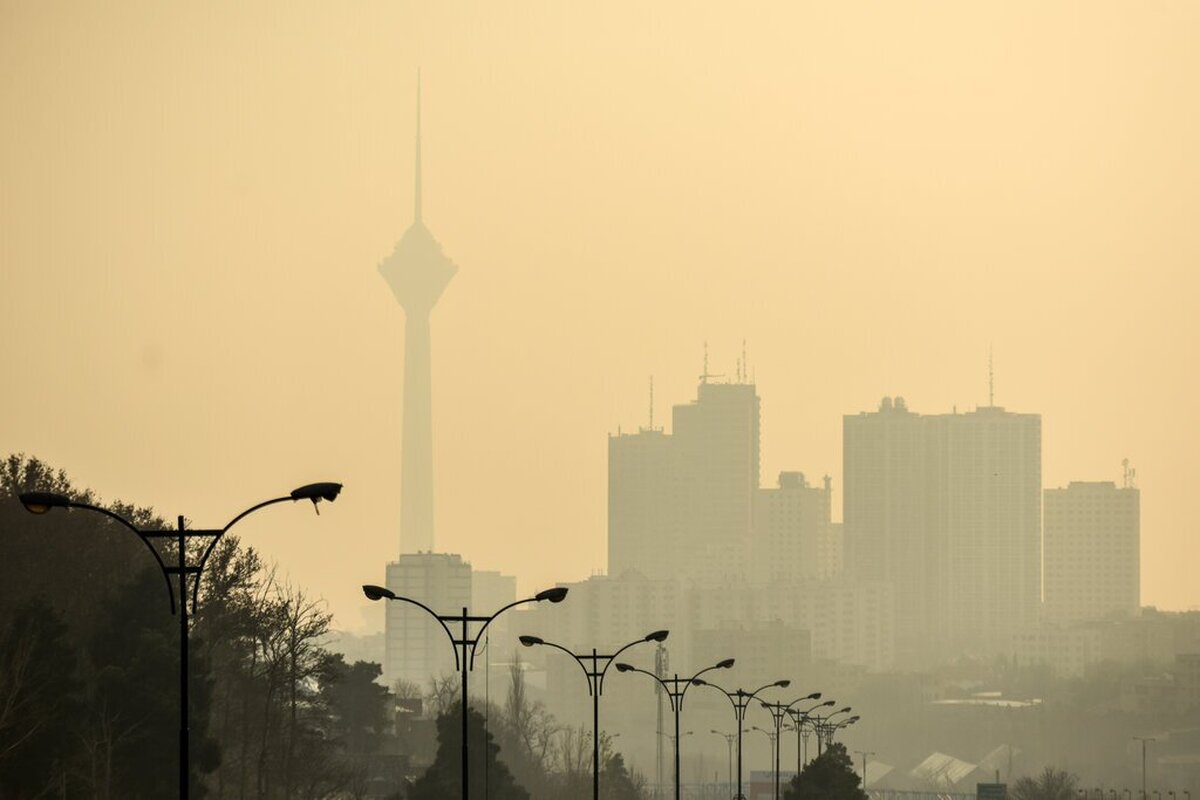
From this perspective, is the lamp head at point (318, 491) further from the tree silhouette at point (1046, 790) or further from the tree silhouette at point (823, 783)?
the tree silhouette at point (1046, 790)

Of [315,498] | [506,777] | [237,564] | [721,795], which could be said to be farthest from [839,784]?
[721,795]

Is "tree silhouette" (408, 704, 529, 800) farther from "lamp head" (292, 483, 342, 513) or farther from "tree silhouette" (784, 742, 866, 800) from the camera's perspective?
"lamp head" (292, 483, 342, 513)

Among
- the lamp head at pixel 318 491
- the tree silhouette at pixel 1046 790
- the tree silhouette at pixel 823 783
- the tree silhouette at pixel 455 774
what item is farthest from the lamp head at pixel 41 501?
the tree silhouette at pixel 1046 790

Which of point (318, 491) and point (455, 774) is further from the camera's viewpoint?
point (455, 774)

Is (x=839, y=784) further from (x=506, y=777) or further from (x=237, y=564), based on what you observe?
(x=237, y=564)

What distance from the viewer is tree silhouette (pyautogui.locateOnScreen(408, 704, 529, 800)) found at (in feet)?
248

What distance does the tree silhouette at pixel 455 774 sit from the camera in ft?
248

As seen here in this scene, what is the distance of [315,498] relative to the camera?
35.9 metres

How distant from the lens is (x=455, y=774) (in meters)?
82.0

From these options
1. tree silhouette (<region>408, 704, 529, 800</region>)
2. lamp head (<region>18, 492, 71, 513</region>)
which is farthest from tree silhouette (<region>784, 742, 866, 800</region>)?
lamp head (<region>18, 492, 71, 513</region>)

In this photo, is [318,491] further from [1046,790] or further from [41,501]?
[1046,790]

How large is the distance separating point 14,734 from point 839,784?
44419 millimetres

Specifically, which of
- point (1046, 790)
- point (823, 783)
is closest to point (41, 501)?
point (823, 783)

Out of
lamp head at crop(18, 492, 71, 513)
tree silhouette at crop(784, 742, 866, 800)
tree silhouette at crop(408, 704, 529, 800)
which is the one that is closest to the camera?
lamp head at crop(18, 492, 71, 513)
